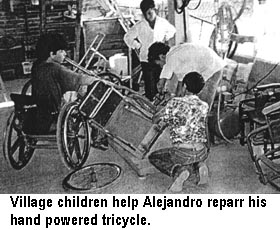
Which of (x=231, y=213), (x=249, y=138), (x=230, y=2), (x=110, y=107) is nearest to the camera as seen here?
(x=231, y=213)

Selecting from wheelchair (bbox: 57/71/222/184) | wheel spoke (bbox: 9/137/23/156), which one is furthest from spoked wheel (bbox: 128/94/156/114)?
wheel spoke (bbox: 9/137/23/156)

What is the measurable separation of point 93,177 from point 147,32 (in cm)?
169

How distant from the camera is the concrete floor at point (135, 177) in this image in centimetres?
281

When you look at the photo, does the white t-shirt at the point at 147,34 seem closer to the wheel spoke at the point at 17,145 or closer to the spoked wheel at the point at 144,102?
the spoked wheel at the point at 144,102

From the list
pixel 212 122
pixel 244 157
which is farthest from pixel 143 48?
pixel 244 157

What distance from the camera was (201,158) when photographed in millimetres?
2719

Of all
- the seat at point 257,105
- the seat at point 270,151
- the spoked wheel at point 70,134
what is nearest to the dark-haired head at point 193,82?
the seat at point 270,151

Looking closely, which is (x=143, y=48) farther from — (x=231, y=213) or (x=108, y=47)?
(x=231, y=213)

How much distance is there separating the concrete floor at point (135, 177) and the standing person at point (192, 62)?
59cm

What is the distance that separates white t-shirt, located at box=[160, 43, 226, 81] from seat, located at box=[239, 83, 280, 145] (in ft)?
1.07

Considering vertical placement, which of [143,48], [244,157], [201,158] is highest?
[143,48]

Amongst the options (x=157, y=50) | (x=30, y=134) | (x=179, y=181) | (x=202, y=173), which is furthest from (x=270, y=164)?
(x=30, y=134)

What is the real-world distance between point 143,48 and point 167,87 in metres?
0.63

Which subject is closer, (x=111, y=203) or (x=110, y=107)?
(x=111, y=203)
